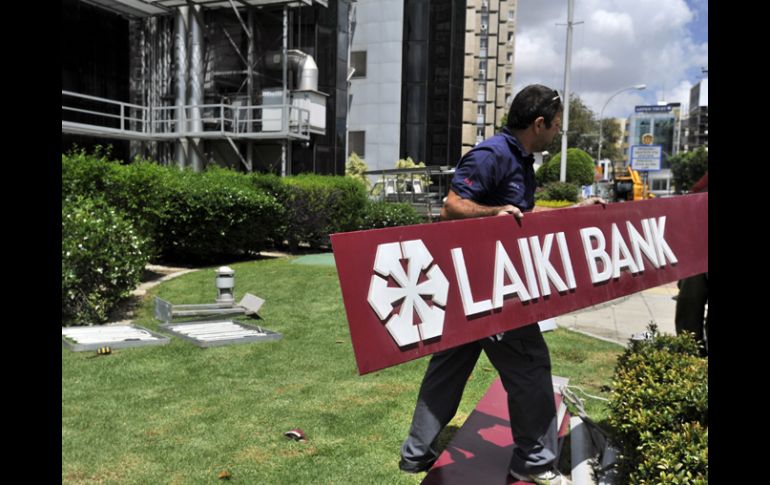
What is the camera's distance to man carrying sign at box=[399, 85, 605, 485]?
310 centimetres

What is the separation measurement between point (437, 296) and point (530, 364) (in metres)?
0.85

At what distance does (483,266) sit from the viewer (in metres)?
2.75

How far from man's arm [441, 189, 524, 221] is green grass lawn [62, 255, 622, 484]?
1.55 metres

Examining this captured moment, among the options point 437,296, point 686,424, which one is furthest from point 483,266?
point 686,424

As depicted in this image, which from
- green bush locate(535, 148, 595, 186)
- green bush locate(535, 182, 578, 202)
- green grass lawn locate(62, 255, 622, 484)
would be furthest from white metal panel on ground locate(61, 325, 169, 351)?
green bush locate(535, 148, 595, 186)

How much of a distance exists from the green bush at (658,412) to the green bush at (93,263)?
5.94 m

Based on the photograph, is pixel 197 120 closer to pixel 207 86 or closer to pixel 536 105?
pixel 207 86

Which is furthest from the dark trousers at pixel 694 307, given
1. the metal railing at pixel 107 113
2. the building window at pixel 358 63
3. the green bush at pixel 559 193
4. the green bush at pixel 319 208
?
the building window at pixel 358 63

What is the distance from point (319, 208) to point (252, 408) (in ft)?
32.3

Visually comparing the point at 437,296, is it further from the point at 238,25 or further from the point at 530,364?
the point at 238,25

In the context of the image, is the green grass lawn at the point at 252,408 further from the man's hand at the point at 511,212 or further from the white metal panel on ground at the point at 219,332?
the man's hand at the point at 511,212

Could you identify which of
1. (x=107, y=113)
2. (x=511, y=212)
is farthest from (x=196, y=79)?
(x=511, y=212)

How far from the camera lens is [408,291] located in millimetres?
2488
